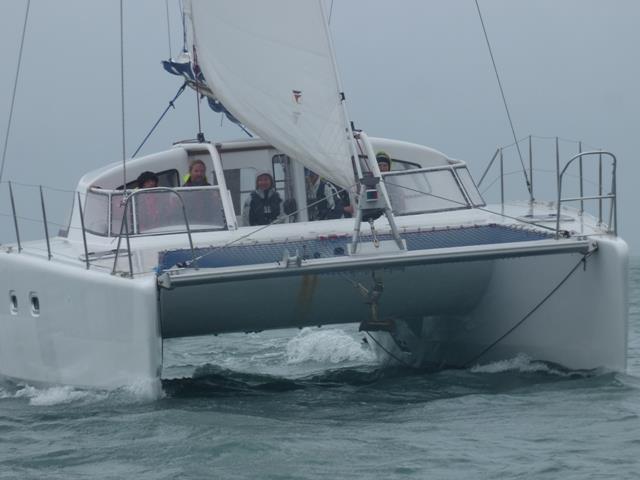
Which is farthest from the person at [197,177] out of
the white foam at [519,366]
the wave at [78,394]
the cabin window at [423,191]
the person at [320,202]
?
the white foam at [519,366]

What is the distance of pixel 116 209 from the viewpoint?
9602 mm

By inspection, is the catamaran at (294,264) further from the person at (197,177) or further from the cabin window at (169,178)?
the cabin window at (169,178)

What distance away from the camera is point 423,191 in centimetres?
988

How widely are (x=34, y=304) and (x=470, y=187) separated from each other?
136 inches

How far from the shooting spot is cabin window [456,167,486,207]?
33.2 ft

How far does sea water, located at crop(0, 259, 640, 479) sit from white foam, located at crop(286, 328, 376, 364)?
143cm

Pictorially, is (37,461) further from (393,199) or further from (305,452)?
(393,199)

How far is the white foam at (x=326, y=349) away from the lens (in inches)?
447

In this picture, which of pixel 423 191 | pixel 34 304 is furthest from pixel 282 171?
pixel 34 304

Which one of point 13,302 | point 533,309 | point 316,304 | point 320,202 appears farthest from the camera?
point 320,202

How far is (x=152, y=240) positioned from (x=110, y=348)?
1.27 metres

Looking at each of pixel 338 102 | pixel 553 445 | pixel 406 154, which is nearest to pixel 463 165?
pixel 406 154

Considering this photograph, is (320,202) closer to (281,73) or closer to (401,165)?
(401,165)

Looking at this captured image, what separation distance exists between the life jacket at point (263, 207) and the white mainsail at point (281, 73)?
1167 millimetres
